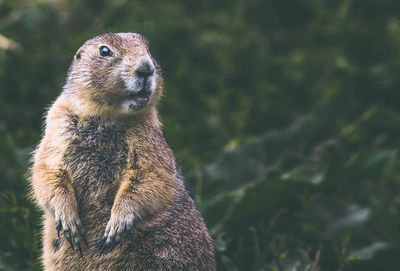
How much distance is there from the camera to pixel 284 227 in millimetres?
4984

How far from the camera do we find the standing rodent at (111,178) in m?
3.14

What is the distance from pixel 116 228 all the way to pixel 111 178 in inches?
13.9

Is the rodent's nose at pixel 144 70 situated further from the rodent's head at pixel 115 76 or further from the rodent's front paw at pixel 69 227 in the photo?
the rodent's front paw at pixel 69 227

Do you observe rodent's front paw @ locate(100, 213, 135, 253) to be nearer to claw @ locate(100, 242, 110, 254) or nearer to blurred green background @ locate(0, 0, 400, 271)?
claw @ locate(100, 242, 110, 254)

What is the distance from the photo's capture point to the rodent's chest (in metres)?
3.29

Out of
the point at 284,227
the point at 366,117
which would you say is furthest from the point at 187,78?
the point at 284,227

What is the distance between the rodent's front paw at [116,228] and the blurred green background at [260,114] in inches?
45.2

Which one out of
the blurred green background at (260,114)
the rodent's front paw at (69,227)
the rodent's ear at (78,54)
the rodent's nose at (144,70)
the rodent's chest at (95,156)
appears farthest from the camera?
the blurred green background at (260,114)

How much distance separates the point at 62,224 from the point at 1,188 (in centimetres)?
239

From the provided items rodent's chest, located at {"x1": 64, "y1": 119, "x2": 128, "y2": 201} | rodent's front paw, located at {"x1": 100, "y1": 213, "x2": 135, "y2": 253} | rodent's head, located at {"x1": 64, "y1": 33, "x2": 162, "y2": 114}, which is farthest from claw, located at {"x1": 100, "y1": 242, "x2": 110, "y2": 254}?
rodent's head, located at {"x1": 64, "y1": 33, "x2": 162, "y2": 114}

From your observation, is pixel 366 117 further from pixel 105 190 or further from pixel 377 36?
pixel 105 190

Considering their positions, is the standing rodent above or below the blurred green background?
below

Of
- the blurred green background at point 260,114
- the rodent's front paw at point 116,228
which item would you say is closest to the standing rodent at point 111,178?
the rodent's front paw at point 116,228

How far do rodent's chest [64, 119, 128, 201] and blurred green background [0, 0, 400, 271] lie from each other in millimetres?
1049
